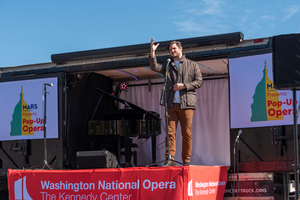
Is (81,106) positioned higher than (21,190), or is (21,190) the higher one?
(81,106)

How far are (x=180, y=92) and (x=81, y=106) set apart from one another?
10.5 ft

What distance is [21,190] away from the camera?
15.4 feet

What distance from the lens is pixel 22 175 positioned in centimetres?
471

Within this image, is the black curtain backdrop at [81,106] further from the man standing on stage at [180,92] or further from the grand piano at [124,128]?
the man standing on stage at [180,92]

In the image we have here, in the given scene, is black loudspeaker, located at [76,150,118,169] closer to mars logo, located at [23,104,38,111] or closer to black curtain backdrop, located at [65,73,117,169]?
black curtain backdrop, located at [65,73,117,169]

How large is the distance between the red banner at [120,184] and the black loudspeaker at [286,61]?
1366mm

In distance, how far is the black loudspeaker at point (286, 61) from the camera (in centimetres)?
361

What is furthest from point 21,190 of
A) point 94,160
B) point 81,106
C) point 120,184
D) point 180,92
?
point 81,106

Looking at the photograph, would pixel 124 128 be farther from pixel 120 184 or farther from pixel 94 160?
pixel 120 184

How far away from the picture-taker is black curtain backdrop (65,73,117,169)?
6.93 metres

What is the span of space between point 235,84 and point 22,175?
328 cm

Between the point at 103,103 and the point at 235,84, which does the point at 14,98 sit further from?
the point at 235,84

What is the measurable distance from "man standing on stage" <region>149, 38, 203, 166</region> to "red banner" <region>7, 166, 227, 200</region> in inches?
22.2

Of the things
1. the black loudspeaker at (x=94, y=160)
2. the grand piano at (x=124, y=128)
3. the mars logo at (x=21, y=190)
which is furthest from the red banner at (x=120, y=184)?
the grand piano at (x=124, y=128)
